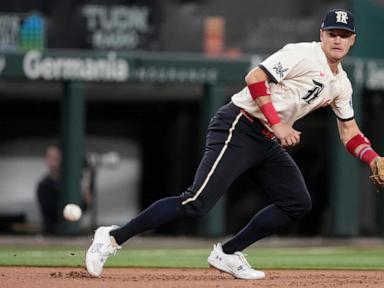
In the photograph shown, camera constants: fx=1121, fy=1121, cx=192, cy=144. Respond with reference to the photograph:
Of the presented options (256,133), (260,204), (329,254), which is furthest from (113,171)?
(256,133)

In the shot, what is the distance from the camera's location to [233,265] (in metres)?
7.50

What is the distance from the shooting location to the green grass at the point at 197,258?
9.62m

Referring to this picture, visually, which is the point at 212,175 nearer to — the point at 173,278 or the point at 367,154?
the point at 173,278

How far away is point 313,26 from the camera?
52.1 ft

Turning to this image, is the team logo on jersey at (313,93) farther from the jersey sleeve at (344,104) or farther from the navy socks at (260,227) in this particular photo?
the navy socks at (260,227)

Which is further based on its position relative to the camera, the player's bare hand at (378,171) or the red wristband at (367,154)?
the red wristband at (367,154)

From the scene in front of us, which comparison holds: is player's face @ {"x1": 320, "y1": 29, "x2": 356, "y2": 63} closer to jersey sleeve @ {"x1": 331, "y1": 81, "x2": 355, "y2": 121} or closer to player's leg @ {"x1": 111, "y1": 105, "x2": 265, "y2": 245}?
jersey sleeve @ {"x1": 331, "y1": 81, "x2": 355, "y2": 121}

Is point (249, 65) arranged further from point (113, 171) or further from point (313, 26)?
point (113, 171)

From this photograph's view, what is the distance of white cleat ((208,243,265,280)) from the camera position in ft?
24.6

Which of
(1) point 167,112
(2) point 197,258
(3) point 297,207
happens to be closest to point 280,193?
(3) point 297,207

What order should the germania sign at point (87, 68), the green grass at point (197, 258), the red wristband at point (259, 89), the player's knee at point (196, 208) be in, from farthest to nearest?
1. the germania sign at point (87, 68)
2. the green grass at point (197, 258)
3. the player's knee at point (196, 208)
4. the red wristband at point (259, 89)

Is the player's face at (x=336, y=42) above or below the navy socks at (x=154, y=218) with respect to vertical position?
above

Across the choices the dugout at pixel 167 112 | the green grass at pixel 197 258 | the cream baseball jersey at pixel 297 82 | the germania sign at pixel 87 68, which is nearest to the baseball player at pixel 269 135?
the cream baseball jersey at pixel 297 82

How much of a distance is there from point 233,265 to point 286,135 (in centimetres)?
119
